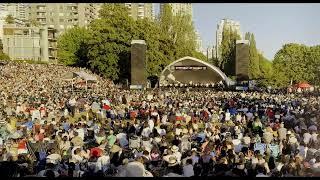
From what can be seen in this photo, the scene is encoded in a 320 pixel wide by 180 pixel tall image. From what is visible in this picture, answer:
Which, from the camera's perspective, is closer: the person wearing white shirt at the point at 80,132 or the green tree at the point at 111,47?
the person wearing white shirt at the point at 80,132

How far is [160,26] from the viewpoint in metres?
65.3

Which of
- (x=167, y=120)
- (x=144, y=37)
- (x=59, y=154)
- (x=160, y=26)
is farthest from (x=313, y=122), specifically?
(x=160, y=26)

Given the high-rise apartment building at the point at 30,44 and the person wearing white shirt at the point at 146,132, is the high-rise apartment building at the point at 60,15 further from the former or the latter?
the person wearing white shirt at the point at 146,132

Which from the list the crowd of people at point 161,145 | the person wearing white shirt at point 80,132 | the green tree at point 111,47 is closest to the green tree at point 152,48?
the green tree at point 111,47

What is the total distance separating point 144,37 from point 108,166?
4467 centimetres

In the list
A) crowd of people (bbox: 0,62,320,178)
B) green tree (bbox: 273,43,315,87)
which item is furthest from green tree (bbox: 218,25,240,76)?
crowd of people (bbox: 0,62,320,178)

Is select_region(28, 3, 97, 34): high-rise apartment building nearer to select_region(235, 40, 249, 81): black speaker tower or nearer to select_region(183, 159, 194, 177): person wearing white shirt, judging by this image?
select_region(235, 40, 249, 81): black speaker tower

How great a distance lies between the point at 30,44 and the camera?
86.2 metres

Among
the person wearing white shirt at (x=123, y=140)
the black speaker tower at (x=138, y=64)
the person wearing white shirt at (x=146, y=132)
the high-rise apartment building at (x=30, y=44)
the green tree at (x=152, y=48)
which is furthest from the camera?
the high-rise apartment building at (x=30, y=44)

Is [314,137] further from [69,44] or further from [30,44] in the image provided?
[30,44]

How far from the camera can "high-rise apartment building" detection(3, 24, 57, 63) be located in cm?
8519

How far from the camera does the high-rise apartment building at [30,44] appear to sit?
279ft

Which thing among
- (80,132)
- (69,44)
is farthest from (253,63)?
(80,132)

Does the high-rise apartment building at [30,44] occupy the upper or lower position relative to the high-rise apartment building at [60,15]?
lower
